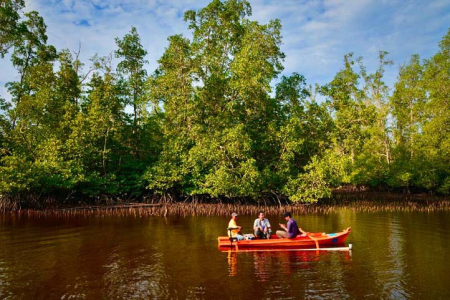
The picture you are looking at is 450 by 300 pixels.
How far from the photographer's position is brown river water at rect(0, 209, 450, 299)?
7.62 m

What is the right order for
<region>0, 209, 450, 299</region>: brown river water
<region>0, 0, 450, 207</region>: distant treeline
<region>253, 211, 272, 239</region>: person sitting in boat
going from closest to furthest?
<region>0, 209, 450, 299</region>: brown river water → <region>253, 211, 272, 239</region>: person sitting in boat → <region>0, 0, 450, 207</region>: distant treeline

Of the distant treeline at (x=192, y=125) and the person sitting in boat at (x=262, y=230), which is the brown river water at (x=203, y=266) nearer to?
the person sitting in boat at (x=262, y=230)

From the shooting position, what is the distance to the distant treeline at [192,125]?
22516 mm

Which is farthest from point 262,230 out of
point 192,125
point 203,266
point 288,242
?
point 192,125

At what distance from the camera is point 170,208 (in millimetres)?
21922

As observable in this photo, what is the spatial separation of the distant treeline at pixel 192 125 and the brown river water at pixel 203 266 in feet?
22.4

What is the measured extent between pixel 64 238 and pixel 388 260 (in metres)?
12.4

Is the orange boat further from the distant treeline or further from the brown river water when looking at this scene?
the distant treeline

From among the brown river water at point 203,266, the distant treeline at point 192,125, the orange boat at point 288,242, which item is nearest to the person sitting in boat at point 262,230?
the orange boat at point 288,242

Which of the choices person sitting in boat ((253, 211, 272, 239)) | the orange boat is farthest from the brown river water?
person sitting in boat ((253, 211, 272, 239))

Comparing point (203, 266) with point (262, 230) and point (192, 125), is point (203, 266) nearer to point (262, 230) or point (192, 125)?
point (262, 230)

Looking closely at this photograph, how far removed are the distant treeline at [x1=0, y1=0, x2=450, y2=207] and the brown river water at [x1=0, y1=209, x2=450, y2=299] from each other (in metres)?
6.84

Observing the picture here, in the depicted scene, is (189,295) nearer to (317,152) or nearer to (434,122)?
(317,152)

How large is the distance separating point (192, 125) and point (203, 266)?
16.4 m
